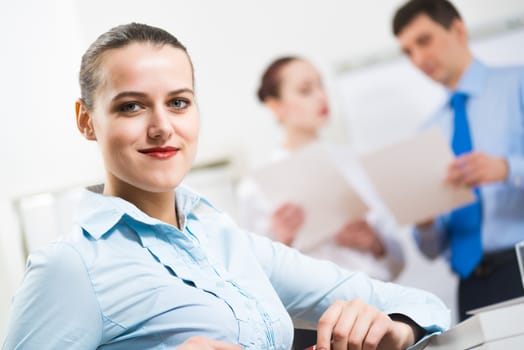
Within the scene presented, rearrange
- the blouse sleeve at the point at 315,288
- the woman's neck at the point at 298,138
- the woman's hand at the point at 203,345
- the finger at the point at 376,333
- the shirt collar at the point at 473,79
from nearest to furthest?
the woman's hand at the point at 203,345, the finger at the point at 376,333, the blouse sleeve at the point at 315,288, the shirt collar at the point at 473,79, the woman's neck at the point at 298,138

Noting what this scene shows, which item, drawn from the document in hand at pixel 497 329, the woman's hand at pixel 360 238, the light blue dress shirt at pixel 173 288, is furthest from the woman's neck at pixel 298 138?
the document in hand at pixel 497 329

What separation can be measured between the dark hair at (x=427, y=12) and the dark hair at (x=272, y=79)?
0.42 m

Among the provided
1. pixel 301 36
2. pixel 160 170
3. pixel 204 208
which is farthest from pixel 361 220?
pixel 160 170

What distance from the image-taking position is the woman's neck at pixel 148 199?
29.7 inches

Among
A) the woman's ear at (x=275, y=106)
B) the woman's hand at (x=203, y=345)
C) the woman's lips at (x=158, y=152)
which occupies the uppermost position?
the woman's lips at (x=158, y=152)

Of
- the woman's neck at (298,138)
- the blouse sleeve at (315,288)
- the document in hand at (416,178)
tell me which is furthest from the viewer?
the woman's neck at (298,138)

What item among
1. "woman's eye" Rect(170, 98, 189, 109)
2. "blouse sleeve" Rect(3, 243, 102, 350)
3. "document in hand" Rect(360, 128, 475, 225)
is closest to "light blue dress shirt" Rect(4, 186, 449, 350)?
"blouse sleeve" Rect(3, 243, 102, 350)

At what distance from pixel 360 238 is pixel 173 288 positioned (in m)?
1.91

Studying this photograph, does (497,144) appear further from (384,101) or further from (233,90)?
(233,90)

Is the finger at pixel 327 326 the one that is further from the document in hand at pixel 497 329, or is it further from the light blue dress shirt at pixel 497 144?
the light blue dress shirt at pixel 497 144

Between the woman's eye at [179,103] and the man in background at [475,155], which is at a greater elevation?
the woman's eye at [179,103]

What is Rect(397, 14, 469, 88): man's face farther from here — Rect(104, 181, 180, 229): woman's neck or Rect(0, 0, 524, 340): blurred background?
Rect(104, 181, 180, 229): woman's neck

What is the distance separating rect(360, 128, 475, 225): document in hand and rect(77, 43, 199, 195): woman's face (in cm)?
177

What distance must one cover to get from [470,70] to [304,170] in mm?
718
